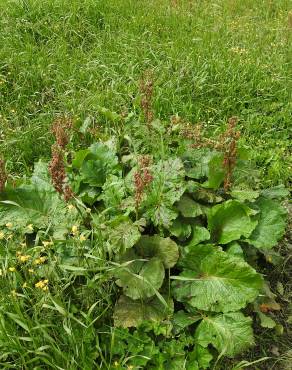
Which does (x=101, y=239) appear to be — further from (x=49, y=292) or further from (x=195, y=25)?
(x=195, y=25)

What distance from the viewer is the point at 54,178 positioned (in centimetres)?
257

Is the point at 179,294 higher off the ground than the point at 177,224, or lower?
lower

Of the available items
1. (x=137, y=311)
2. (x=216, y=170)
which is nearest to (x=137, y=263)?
(x=137, y=311)

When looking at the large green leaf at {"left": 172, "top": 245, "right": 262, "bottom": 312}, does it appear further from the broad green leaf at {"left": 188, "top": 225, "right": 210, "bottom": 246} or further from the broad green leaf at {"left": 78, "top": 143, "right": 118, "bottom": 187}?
the broad green leaf at {"left": 78, "top": 143, "right": 118, "bottom": 187}

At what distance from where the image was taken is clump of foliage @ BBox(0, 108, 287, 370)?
2.44 m

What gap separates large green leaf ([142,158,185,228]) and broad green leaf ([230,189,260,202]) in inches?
12.5

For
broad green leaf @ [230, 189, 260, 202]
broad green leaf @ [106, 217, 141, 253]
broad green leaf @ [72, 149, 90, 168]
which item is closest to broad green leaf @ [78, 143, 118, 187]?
broad green leaf @ [72, 149, 90, 168]

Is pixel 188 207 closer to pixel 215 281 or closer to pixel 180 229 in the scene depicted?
pixel 180 229

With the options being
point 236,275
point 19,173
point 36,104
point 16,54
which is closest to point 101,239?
point 236,275

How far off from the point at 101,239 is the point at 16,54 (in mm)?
2820

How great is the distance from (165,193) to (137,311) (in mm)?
628

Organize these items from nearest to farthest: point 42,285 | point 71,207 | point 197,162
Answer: point 42,285, point 71,207, point 197,162

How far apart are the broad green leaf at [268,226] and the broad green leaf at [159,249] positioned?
0.44 metres

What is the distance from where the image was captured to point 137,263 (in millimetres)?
2672
